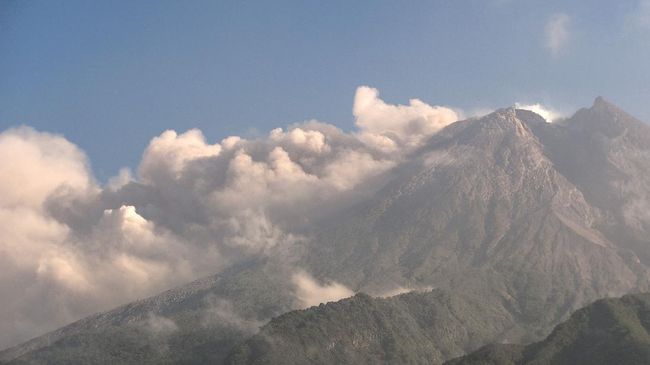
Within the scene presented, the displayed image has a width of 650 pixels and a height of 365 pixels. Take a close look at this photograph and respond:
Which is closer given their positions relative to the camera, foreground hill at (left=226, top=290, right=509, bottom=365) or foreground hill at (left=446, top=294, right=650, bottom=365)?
foreground hill at (left=446, top=294, right=650, bottom=365)

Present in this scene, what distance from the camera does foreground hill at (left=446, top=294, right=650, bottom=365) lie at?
133875 millimetres

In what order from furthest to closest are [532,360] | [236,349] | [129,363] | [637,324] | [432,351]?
[432,351] → [129,363] → [236,349] → [637,324] → [532,360]

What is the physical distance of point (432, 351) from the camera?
7475 inches

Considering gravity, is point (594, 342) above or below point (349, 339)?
below

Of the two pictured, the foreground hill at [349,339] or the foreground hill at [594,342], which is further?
the foreground hill at [349,339]

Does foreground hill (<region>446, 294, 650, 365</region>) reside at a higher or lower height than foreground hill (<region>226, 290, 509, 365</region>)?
lower

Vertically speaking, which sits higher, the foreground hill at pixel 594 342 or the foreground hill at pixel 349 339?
the foreground hill at pixel 349 339

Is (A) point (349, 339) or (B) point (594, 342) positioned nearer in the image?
(B) point (594, 342)

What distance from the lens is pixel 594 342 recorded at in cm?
14325

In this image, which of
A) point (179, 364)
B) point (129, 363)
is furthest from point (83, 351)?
point (179, 364)

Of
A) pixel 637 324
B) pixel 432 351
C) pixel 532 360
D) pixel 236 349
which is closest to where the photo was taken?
pixel 532 360

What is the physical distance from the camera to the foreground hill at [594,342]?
134 m

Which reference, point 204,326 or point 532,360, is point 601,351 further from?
point 204,326

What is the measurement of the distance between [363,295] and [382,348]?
1601 cm
